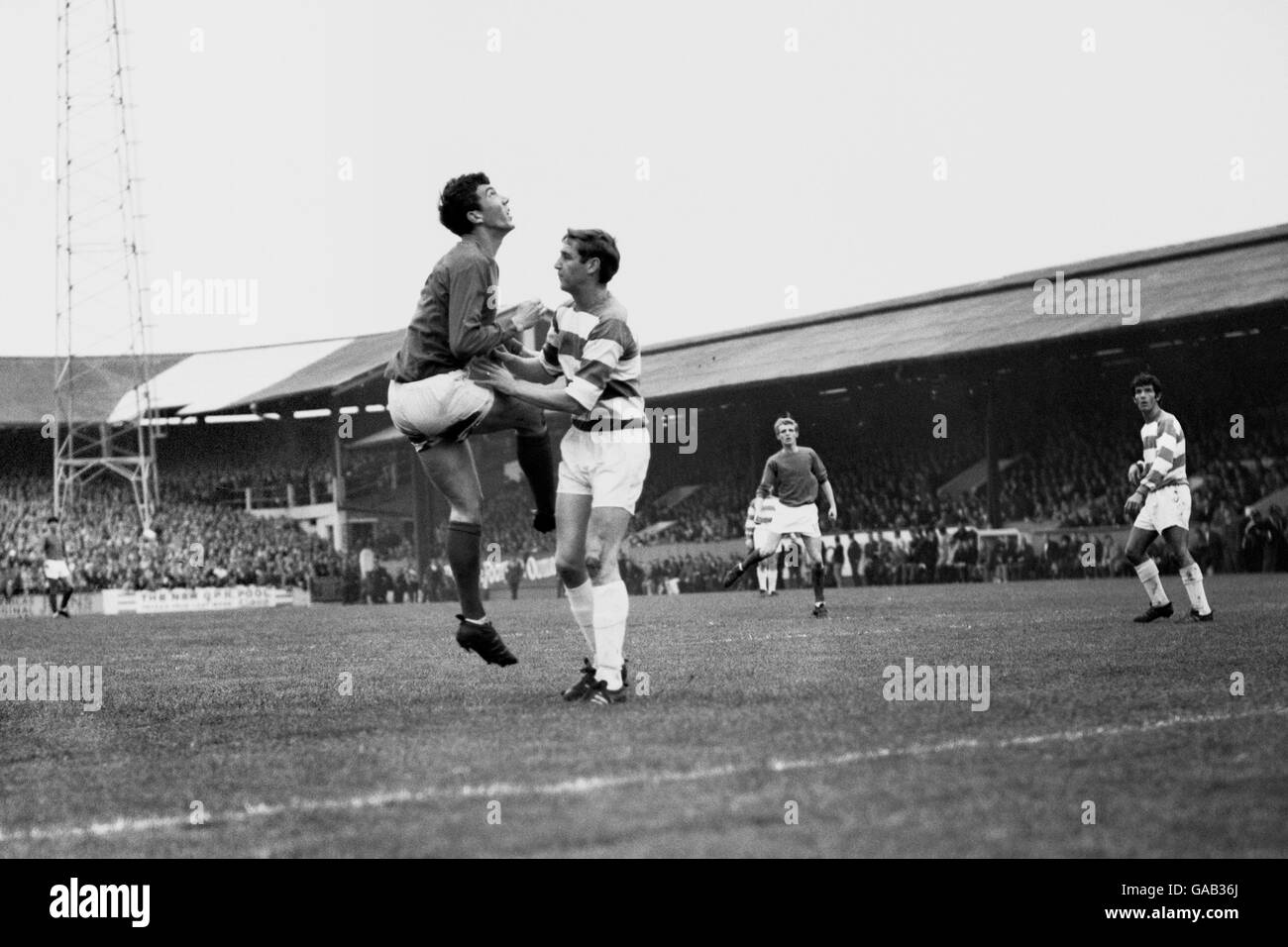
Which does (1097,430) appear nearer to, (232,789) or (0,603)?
(0,603)

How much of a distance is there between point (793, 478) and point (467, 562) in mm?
10749

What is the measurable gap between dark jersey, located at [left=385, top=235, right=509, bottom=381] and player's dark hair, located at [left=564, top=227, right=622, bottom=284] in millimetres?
471

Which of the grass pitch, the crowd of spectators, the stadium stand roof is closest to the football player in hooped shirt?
the grass pitch

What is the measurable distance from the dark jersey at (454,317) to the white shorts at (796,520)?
10.8m

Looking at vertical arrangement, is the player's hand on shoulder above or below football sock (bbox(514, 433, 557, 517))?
above

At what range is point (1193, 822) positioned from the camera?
4.02 m

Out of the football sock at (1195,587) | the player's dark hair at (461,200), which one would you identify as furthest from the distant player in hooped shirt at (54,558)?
the player's dark hair at (461,200)

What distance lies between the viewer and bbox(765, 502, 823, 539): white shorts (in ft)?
60.3

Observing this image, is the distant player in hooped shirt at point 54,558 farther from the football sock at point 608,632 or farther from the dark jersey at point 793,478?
the football sock at point 608,632

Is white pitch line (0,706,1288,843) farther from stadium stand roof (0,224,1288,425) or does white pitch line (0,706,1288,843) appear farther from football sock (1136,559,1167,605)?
stadium stand roof (0,224,1288,425)

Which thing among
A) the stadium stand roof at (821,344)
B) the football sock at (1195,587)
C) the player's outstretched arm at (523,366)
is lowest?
the football sock at (1195,587)

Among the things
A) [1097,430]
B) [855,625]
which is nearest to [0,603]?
[1097,430]

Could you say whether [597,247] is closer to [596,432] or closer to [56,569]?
[596,432]

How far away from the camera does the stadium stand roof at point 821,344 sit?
2941 centimetres
